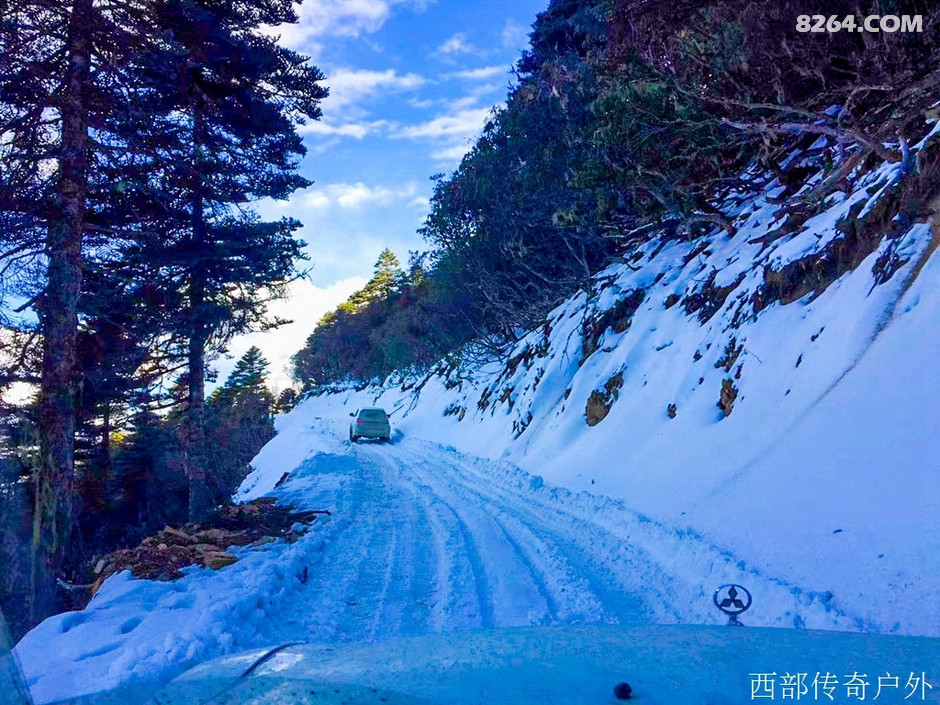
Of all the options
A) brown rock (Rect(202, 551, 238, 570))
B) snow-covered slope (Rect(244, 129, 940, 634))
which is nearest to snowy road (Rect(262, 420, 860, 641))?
snow-covered slope (Rect(244, 129, 940, 634))

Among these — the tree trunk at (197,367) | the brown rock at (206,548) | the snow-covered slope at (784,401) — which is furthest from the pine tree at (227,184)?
the snow-covered slope at (784,401)

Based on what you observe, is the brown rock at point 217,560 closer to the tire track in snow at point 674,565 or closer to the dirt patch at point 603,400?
the tire track in snow at point 674,565

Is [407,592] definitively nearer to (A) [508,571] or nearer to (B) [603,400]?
(A) [508,571]

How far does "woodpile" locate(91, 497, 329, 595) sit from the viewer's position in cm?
590

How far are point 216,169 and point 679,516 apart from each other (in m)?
10.9

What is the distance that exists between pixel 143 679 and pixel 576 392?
12083 mm

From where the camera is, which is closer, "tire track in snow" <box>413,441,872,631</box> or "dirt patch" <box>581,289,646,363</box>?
"tire track in snow" <box>413,441,872,631</box>

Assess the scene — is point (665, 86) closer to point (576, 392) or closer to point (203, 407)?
point (576, 392)

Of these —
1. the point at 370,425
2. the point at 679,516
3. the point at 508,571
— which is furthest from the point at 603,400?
the point at 370,425

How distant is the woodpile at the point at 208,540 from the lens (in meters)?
5.90

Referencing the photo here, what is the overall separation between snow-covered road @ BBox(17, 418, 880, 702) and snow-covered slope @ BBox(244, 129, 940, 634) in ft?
1.76

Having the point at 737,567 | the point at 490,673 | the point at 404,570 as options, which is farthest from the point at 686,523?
the point at 490,673

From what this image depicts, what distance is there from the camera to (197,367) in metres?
13.4

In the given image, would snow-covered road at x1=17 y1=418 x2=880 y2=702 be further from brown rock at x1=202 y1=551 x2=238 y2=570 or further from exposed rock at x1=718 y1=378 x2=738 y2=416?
exposed rock at x1=718 y1=378 x2=738 y2=416
